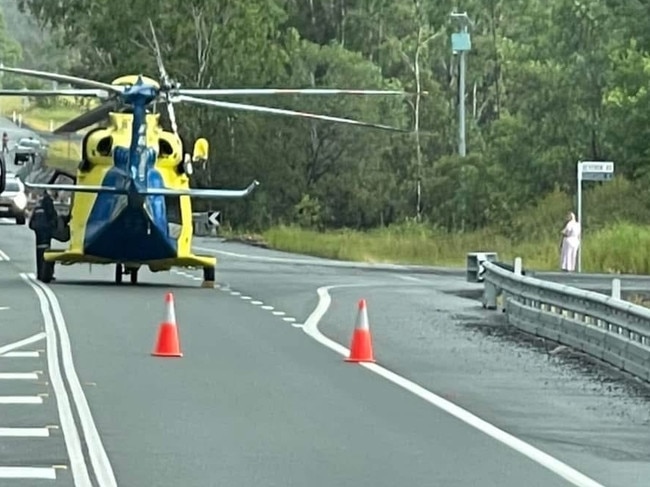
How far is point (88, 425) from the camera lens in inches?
604

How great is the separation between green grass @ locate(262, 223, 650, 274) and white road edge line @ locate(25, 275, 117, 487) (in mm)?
26184

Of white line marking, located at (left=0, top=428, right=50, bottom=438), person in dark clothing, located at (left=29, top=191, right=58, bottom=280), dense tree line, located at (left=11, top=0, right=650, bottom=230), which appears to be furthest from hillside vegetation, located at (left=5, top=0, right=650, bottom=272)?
white line marking, located at (left=0, top=428, right=50, bottom=438)

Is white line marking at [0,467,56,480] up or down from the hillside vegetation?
down

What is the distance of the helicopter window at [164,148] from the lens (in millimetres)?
36250

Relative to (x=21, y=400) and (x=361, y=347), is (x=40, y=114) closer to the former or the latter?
(x=361, y=347)

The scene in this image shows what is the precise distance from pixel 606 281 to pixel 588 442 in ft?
81.7

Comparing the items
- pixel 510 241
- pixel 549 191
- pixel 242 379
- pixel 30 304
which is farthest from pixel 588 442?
pixel 549 191

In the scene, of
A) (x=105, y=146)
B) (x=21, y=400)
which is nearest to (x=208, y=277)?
(x=105, y=146)

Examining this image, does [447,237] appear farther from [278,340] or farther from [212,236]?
[278,340]

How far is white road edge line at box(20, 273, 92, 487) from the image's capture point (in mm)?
12766

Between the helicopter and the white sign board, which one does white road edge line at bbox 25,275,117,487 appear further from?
the white sign board

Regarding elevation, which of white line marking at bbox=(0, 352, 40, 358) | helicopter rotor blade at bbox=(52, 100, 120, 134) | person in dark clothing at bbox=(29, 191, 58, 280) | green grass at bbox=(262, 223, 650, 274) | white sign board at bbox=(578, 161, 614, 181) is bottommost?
green grass at bbox=(262, 223, 650, 274)

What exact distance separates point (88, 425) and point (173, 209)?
2076cm

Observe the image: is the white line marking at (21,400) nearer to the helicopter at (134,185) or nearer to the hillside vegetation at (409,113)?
the helicopter at (134,185)
